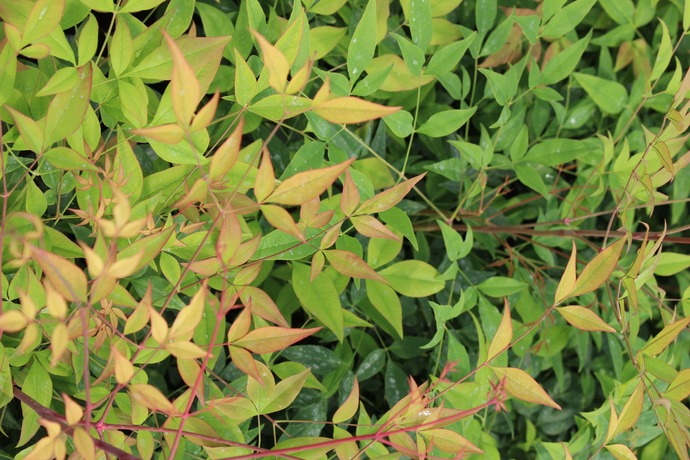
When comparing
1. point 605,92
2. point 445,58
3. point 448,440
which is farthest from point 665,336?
point 605,92

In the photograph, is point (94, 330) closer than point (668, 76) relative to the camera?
Yes

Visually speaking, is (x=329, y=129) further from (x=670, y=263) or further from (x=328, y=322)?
(x=670, y=263)

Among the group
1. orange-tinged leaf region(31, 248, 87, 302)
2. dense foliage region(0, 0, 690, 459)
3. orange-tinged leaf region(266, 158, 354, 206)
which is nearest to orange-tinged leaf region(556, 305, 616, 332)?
dense foliage region(0, 0, 690, 459)

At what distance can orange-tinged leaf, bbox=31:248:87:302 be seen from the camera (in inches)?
12.9

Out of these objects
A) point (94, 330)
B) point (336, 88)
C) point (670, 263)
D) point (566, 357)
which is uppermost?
point (336, 88)

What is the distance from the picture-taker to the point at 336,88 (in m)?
0.56

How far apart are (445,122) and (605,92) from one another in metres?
0.29

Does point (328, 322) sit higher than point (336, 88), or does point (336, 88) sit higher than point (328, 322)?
point (336, 88)

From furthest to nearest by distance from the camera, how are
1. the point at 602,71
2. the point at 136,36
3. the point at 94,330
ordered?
the point at 602,71, the point at 136,36, the point at 94,330

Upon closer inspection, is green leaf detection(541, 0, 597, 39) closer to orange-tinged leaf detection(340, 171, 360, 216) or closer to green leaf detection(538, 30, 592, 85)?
green leaf detection(538, 30, 592, 85)

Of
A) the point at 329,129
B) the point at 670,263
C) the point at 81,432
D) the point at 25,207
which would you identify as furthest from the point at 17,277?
the point at 670,263

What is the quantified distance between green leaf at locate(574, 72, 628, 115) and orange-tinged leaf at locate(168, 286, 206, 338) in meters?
0.63

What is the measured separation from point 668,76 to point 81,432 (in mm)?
848

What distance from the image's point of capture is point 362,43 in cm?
55
